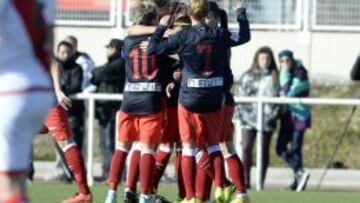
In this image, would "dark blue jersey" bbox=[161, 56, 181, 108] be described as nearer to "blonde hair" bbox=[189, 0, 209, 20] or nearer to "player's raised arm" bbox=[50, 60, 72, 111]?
"blonde hair" bbox=[189, 0, 209, 20]

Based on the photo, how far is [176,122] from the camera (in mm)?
13273

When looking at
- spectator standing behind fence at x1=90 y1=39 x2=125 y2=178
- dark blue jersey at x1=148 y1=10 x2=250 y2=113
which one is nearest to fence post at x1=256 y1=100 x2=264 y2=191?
spectator standing behind fence at x1=90 y1=39 x2=125 y2=178

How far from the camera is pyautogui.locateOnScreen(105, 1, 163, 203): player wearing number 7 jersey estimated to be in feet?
41.7

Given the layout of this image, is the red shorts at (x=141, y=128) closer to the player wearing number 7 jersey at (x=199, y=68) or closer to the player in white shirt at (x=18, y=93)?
the player wearing number 7 jersey at (x=199, y=68)

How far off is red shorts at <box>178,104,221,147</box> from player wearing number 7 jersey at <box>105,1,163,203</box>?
322mm

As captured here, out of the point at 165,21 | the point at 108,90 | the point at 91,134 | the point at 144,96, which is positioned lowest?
the point at 91,134

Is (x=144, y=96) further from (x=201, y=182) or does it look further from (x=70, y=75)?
(x=70, y=75)

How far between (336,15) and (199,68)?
11991 millimetres

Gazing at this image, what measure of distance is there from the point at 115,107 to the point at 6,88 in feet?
38.3

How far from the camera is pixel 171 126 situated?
43.5 feet

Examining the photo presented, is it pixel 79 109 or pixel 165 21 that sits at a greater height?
pixel 165 21

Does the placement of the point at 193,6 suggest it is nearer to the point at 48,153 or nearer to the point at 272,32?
the point at 48,153

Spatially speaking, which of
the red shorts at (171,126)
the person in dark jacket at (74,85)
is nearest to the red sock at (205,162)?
the red shorts at (171,126)

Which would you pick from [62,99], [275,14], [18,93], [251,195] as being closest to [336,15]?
[275,14]
